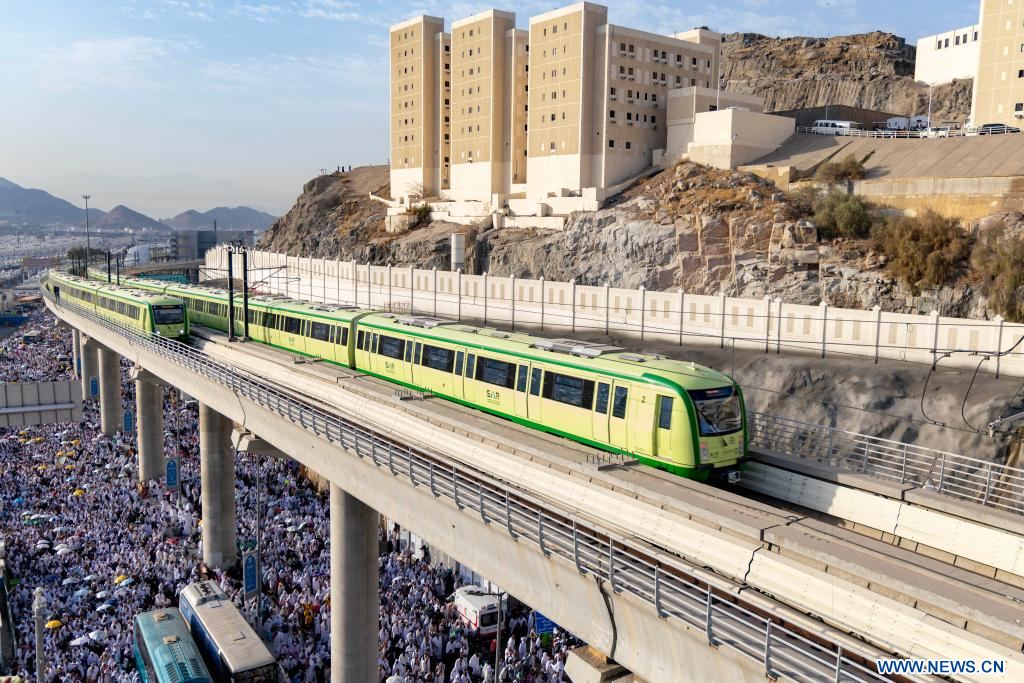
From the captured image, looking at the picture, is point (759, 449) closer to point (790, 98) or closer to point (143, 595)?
point (143, 595)

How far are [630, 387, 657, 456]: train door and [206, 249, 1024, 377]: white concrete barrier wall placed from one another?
55.8ft

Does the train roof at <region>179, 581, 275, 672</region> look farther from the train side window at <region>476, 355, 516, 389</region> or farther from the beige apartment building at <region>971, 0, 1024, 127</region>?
the beige apartment building at <region>971, 0, 1024, 127</region>

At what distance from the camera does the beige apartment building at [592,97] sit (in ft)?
222

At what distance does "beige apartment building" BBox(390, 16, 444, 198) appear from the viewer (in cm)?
8975

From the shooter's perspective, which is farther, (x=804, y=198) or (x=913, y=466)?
(x=804, y=198)

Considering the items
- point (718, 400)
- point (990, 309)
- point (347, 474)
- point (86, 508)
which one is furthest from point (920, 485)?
point (86, 508)

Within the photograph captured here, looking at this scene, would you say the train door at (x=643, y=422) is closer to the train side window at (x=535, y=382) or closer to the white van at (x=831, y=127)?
the train side window at (x=535, y=382)

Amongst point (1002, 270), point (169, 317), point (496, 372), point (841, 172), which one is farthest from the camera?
point (841, 172)

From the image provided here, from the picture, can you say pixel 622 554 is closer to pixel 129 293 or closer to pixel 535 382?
pixel 535 382

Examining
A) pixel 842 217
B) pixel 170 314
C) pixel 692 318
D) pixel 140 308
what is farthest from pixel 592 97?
pixel 140 308

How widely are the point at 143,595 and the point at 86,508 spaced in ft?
35.9

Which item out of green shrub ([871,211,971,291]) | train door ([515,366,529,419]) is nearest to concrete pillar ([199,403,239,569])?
train door ([515,366,529,419])

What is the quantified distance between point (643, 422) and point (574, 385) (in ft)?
7.92

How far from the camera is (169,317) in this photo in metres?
40.7
